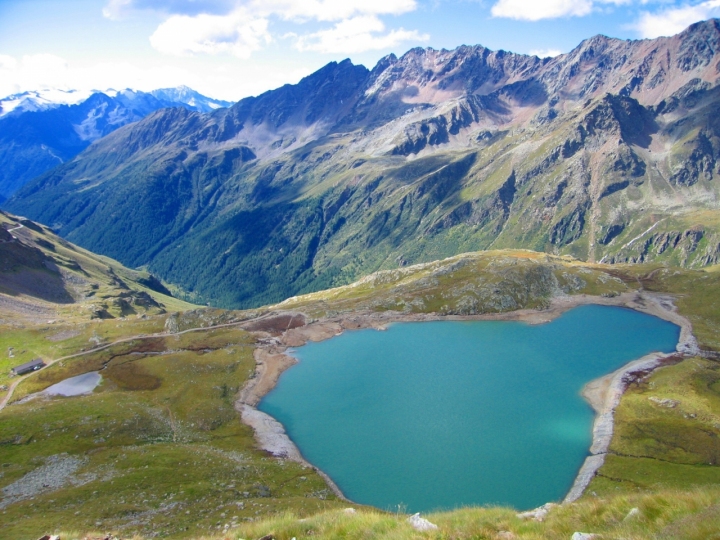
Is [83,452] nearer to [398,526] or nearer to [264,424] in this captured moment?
[264,424]

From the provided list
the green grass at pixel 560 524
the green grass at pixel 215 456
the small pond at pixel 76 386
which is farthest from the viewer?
the small pond at pixel 76 386

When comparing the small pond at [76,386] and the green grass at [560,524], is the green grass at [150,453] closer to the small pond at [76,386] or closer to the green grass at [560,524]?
the small pond at [76,386]

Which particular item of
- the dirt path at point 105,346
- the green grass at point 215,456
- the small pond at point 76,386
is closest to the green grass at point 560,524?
the green grass at point 215,456

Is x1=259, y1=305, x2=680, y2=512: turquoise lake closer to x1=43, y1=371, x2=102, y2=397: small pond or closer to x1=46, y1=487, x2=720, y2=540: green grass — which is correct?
x1=46, y1=487, x2=720, y2=540: green grass

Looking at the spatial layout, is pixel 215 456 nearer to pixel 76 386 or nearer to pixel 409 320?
pixel 76 386

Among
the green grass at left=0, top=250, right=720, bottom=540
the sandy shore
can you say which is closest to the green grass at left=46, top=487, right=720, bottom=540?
the green grass at left=0, top=250, right=720, bottom=540

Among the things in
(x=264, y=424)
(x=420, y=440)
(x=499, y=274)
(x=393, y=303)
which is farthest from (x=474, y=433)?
(x=499, y=274)

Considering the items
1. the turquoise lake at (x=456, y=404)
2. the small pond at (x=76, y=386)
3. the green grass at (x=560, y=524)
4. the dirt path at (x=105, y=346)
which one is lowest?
the turquoise lake at (x=456, y=404)
